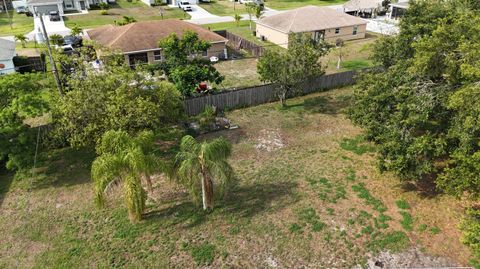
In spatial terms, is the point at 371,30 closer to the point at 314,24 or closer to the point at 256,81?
the point at 314,24

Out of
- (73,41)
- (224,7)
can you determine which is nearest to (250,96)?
(73,41)

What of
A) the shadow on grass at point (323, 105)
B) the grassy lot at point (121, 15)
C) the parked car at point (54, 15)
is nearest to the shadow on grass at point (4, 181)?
the shadow on grass at point (323, 105)

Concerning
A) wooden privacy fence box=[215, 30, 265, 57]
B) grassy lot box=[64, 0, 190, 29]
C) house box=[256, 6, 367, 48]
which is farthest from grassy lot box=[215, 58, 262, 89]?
grassy lot box=[64, 0, 190, 29]

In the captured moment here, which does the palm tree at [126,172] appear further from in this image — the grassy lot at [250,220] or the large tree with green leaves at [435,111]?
the large tree with green leaves at [435,111]

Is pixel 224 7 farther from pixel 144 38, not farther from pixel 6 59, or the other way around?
pixel 6 59

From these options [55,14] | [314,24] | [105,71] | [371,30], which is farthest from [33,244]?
[55,14]

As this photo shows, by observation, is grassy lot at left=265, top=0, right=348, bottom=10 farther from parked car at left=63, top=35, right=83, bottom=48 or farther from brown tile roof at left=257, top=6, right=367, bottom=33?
parked car at left=63, top=35, right=83, bottom=48
